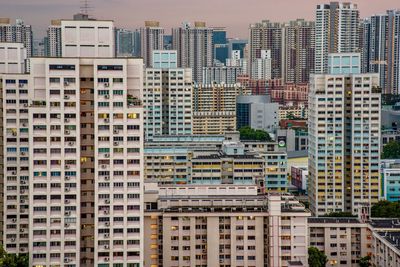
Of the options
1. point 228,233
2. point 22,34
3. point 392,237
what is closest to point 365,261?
point 392,237

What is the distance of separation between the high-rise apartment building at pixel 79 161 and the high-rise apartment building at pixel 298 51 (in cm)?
14389

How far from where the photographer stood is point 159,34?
17400cm

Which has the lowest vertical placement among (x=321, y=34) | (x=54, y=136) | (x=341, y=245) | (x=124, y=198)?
(x=341, y=245)

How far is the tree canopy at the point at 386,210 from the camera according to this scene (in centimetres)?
6169

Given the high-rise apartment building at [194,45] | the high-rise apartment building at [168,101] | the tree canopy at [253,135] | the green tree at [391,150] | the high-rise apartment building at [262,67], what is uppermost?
the high-rise apartment building at [194,45]

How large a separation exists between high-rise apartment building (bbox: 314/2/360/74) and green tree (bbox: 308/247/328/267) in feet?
344

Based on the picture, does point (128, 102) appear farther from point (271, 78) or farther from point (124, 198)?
point (271, 78)

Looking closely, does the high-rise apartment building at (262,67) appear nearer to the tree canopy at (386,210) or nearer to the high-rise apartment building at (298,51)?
the high-rise apartment building at (298,51)

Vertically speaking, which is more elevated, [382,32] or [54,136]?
[382,32]

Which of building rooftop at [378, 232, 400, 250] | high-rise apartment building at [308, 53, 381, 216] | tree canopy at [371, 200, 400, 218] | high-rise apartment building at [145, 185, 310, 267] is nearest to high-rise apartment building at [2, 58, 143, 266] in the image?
high-rise apartment building at [145, 185, 310, 267]

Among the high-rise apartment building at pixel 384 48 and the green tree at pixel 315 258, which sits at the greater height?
the high-rise apartment building at pixel 384 48

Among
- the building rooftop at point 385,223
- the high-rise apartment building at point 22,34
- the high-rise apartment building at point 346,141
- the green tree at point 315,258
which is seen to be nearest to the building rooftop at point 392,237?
the building rooftop at point 385,223

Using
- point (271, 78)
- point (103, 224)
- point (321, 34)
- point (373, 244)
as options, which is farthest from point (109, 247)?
point (271, 78)

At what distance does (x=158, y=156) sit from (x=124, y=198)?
1361 inches
